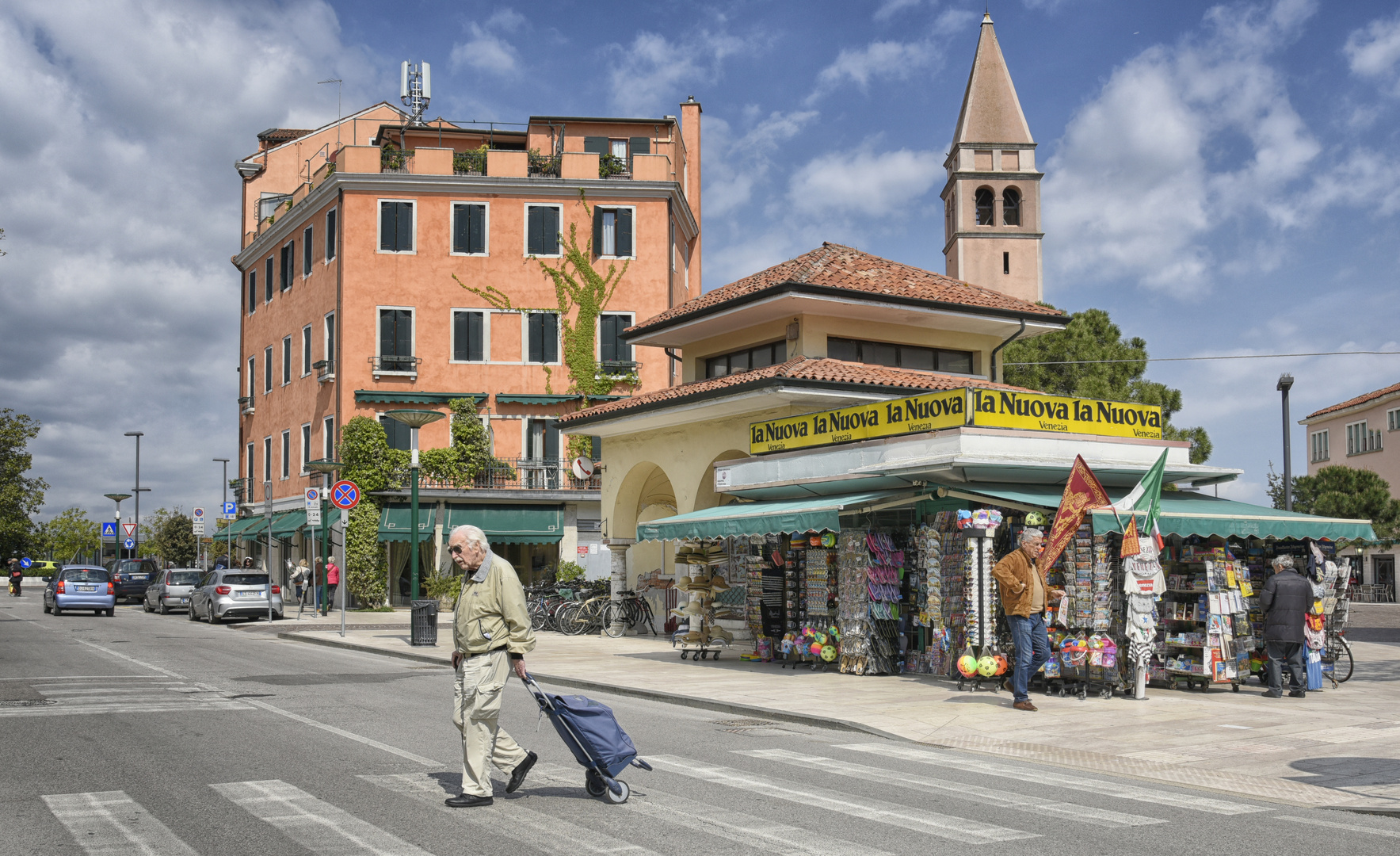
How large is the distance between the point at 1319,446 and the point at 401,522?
57.5 meters

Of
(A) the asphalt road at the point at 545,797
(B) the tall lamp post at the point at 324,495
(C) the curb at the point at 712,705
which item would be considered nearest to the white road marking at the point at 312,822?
(A) the asphalt road at the point at 545,797

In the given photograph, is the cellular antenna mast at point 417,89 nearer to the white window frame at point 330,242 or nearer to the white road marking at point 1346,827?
the white window frame at point 330,242

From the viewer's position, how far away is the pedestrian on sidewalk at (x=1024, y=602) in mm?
13180

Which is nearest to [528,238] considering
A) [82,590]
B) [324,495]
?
[324,495]

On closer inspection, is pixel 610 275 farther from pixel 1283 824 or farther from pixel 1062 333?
pixel 1283 824

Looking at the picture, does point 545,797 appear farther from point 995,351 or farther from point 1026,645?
point 995,351

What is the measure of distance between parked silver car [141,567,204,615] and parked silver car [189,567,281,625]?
458 cm

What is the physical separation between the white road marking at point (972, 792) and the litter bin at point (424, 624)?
13660 mm

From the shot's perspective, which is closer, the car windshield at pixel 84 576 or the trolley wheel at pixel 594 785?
the trolley wheel at pixel 594 785

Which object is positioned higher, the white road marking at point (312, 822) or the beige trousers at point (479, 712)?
the beige trousers at point (479, 712)

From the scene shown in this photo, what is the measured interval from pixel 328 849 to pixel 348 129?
159 ft

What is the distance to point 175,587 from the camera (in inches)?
1511

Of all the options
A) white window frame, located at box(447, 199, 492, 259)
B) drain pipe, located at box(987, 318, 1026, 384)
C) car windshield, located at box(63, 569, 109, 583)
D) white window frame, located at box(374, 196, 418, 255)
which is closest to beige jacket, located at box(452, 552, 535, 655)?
drain pipe, located at box(987, 318, 1026, 384)

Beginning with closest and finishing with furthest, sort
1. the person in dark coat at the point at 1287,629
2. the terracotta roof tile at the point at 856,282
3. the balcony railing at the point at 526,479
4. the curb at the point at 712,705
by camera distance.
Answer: the curb at the point at 712,705
the person in dark coat at the point at 1287,629
the terracotta roof tile at the point at 856,282
the balcony railing at the point at 526,479
